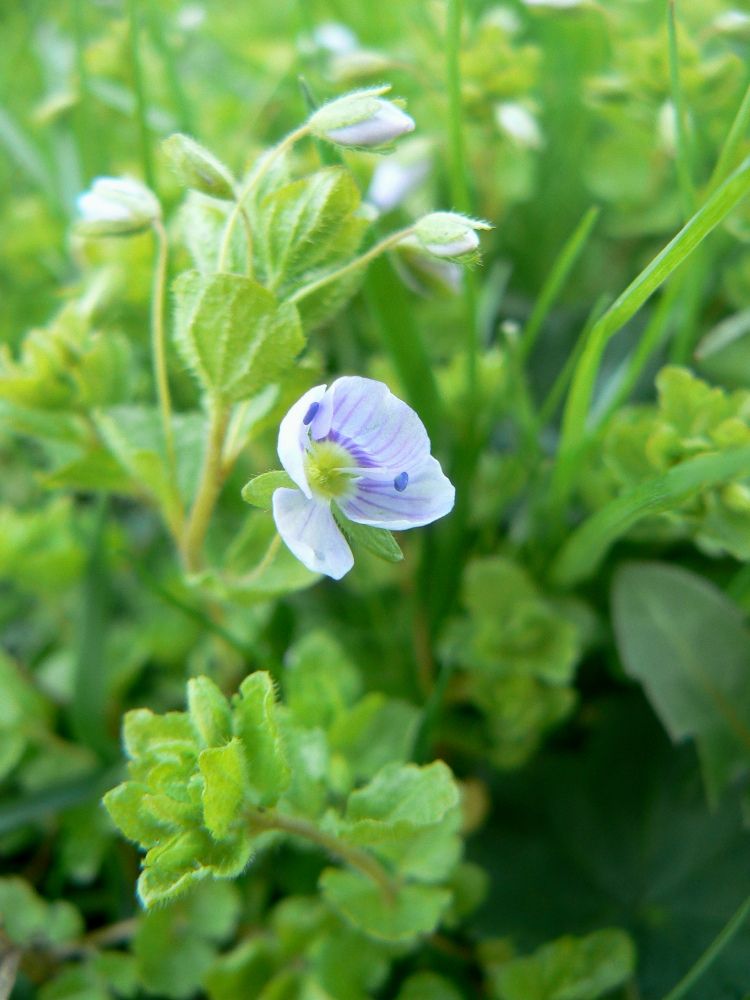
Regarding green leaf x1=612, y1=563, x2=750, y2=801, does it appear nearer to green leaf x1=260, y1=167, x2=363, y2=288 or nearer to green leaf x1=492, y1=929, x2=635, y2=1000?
green leaf x1=492, y1=929, x2=635, y2=1000

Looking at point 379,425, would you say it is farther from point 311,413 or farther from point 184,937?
point 184,937

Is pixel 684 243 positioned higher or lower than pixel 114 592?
higher

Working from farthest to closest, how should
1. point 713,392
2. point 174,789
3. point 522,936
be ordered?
point 522,936 < point 713,392 < point 174,789

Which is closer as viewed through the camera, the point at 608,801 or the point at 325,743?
the point at 325,743

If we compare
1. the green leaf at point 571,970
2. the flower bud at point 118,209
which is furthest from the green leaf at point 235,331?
the green leaf at point 571,970

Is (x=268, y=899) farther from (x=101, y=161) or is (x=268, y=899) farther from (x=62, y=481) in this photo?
(x=101, y=161)

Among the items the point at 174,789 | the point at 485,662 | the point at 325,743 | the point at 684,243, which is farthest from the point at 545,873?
the point at 684,243

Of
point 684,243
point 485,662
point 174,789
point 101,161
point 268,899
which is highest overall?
point 684,243
